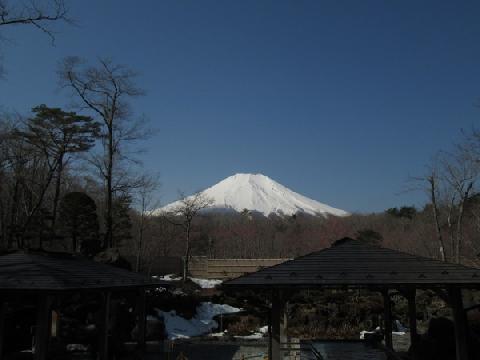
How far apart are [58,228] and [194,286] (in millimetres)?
9517

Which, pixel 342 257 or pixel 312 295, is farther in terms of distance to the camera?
pixel 312 295

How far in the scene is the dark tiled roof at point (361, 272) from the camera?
29.4 feet

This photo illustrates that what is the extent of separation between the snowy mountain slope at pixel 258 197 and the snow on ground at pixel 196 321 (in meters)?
99.3

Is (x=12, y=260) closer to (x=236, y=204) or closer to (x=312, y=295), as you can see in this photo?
(x=312, y=295)

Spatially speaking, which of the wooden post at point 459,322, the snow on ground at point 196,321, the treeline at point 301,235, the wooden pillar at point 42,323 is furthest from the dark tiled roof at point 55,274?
the treeline at point 301,235

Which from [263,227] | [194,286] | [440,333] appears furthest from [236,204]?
[440,333]

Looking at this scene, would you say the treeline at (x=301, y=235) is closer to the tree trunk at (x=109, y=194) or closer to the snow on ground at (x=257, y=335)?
the tree trunk at (x=109, y=194)

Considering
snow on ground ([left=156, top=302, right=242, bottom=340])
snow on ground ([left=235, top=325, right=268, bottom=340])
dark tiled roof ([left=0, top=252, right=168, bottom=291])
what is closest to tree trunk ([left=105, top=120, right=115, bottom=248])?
snow on ground ([left=156, top=302, right=242, bottom=340])

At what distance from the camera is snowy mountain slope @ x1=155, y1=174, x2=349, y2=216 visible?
432 ft

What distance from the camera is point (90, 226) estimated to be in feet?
69.1

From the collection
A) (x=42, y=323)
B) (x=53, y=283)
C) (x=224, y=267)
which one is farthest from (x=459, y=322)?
(x=224, y=267)

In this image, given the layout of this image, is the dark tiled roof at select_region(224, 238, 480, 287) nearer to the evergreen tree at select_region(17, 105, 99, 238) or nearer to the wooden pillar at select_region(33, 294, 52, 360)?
the wooden pillar at select_region(33, 294, 52, 360)

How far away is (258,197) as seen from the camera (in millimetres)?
144500

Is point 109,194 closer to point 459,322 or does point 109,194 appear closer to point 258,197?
point 459,322
